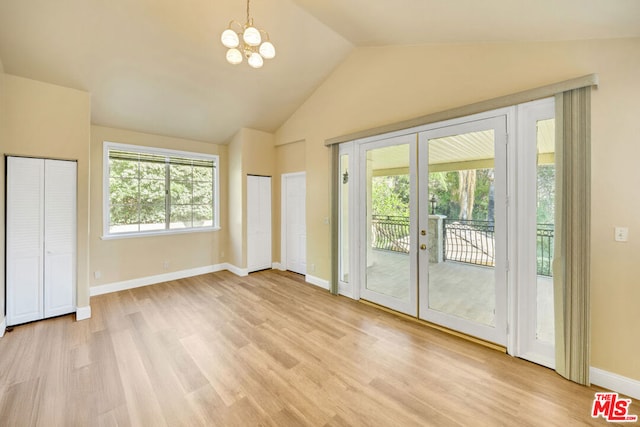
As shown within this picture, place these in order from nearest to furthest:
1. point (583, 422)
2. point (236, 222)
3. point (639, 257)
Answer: point (583, 422), point (639, 257), point (236, 222)

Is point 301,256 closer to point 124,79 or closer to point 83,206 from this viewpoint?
point 83,206

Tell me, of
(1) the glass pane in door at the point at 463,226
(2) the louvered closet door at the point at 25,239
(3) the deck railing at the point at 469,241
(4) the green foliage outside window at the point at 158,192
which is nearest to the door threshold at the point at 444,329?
(1) the glass pane in door at the point at 463,226

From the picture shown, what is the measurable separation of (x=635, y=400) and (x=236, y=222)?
533 centimetres

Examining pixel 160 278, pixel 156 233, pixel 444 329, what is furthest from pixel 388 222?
pixel 160 278

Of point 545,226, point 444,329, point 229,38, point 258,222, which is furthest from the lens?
point 258,222

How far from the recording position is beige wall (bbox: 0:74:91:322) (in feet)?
9.46

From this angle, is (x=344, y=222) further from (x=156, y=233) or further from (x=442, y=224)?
(x=156, y=233)

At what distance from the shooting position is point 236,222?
517cm

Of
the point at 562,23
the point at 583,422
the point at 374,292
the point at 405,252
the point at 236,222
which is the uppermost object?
the point at 562,23

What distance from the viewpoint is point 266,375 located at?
2.20 metres

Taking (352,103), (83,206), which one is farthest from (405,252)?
(83,206)

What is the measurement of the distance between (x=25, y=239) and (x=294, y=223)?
149 inches

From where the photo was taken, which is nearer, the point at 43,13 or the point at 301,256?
the point at 43,13

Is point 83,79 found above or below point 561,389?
above
